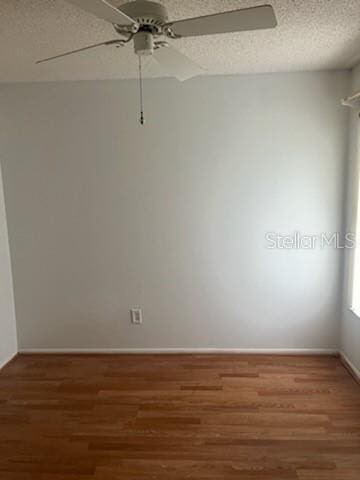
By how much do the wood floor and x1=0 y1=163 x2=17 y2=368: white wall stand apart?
145 mm

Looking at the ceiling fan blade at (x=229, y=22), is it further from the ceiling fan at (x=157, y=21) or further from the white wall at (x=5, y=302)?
the white wall at (x=5, y=302)

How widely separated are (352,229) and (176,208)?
1.44 m

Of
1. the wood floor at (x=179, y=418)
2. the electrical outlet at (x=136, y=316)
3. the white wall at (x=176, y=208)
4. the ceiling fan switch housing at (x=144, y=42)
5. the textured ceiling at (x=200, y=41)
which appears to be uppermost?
the textured ceiling at (x=200, y=41)

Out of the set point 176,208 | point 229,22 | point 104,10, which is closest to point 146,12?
point 104,10

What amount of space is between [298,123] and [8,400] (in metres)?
3.08

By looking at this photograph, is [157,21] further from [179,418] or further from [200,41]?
[179,418]

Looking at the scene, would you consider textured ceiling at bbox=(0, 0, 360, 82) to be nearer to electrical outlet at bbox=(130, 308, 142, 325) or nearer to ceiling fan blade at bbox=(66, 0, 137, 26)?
ceiling fan blade at bbox=(66, 0, 137, 26)

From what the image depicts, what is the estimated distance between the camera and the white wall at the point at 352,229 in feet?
9.22

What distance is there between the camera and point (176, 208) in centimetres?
312

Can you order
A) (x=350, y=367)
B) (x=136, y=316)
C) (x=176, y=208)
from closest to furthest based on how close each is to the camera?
(x=350, y=367), (x=176, y=208), (x=136, y=316)

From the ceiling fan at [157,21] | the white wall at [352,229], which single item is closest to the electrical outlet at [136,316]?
the white wall at [352,229]

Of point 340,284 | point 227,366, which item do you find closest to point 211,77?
point 340,284

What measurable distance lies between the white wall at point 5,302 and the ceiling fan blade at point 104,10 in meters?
2.19

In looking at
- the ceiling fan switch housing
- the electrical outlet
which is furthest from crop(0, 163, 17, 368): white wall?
the ceiling fan switch housing
